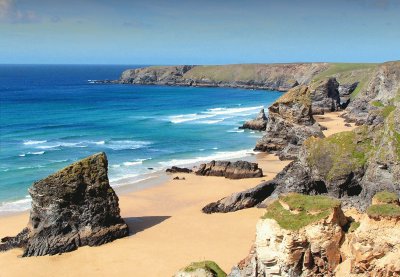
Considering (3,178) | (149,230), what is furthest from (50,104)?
(149,230)

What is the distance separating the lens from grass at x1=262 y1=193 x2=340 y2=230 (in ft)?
45.6

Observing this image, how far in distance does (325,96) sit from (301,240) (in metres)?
89.0

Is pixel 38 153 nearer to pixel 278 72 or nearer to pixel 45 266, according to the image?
pixel 45 266

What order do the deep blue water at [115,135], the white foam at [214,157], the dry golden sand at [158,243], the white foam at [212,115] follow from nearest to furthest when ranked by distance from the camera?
the dry golden sand at [158,243]
the deep blue water at [115,135]
the white foam at [214,157]
the white foam at [212,115]

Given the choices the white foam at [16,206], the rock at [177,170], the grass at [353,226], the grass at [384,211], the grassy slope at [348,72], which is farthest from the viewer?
the grassy slope at [348,72]

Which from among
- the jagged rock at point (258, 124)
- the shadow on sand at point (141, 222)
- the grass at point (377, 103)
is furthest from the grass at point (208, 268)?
the grass at point (377, 103)

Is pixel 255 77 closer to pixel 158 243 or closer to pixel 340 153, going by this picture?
pixel 340 153

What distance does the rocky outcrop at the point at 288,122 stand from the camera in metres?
56.2

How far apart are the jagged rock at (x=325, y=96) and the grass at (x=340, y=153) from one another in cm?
6666

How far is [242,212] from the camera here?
106 ft

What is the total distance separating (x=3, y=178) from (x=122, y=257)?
24018mm

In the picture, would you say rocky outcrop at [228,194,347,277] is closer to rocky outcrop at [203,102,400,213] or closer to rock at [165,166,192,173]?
rocky outcrop at [203,102,400,213]

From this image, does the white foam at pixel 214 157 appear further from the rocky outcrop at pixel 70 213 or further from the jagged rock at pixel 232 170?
the rocky outcrop at pixel 70 213

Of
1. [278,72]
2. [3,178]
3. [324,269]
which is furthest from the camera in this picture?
[278,72]
